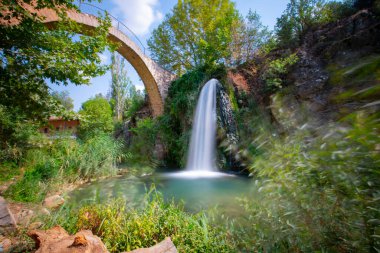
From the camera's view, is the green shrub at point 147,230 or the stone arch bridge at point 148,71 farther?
the stone arch bridge at point 148,71

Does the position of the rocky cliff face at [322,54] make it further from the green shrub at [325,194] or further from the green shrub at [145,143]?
the green shrub at [145,143]

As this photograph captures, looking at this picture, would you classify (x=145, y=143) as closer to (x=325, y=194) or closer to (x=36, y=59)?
(x=36, y=59)

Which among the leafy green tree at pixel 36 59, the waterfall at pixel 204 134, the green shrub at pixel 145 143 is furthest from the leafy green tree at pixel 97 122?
the leafy green tree at pixel 36 59

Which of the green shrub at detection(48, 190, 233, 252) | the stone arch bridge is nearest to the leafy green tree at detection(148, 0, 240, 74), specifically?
the stone arch bridge

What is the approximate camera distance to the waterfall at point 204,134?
26.9 ft

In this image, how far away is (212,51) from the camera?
10344 mm

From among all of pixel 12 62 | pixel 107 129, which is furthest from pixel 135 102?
pixel 12 62

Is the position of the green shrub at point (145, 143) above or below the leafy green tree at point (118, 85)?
below

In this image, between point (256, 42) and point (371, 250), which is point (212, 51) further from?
point (371, 250)

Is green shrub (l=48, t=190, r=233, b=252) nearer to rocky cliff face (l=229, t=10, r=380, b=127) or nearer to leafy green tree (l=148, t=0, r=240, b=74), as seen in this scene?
rocky cliff face (l=229, t=10, r=380, b=127)

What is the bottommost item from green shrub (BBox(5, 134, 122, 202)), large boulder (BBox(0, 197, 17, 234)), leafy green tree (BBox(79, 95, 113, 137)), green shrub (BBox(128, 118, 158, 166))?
large boulder (BBox(0, 197, 17, 234))

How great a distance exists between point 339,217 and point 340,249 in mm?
162

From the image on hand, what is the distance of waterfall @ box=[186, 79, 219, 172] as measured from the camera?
819 centimetres

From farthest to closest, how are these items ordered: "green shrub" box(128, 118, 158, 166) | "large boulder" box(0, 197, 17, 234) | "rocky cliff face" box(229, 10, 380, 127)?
"green shrub" box(128, 118, 158, 166), "rocky cliff face" box(229, 10, 380, 127), "large boulder" box(0, 197, 17, 234)
